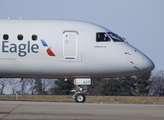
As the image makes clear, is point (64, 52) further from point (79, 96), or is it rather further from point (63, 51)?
point (79, 96)

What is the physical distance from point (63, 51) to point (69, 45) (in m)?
0.40

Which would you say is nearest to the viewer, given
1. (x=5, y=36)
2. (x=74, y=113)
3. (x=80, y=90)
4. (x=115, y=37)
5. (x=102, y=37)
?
(x=74, y=113)

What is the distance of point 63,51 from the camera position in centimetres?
2562

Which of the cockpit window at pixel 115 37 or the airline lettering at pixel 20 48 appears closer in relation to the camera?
the airline lettering at pixel 20 48

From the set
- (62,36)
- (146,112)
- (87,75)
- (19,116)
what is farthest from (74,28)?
(19,116)

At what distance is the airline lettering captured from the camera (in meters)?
25.3

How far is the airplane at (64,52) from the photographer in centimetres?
2544

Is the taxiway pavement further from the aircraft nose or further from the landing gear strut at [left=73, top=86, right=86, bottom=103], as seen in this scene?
the aircraft nose

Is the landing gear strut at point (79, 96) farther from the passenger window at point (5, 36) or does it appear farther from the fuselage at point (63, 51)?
the passenger window at point (5, 36)

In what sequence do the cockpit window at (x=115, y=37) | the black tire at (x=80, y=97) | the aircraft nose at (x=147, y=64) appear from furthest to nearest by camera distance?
the cockpit window at (x=115, y=37) < the aircraft nose at (x=147, y=64) < the black tire at (x=80, y=97)

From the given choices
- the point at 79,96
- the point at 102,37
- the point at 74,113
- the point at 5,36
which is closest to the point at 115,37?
the point at 102,37

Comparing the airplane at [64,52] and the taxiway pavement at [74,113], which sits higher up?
the airplane at [64,52]

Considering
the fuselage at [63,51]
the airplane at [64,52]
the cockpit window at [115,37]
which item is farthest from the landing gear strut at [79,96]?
the cockpit window at [115,37]

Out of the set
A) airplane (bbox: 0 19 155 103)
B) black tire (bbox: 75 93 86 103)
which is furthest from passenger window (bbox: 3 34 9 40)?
black tire (bbox: 75 93 86 103)
